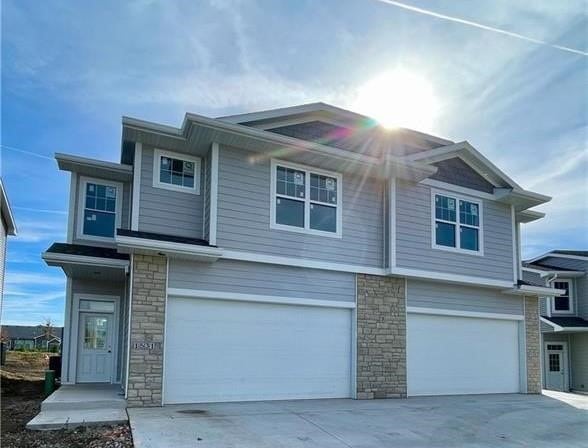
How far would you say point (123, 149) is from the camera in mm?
12914

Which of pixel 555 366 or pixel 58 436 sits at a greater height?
pixel 58 436

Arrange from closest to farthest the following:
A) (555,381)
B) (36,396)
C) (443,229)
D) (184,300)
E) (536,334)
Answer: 1. (184,300)
2. (36,396)
3. (443,229)
4. (536,334)
5. (555,381)

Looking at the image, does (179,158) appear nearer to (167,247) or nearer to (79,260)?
(167,247)

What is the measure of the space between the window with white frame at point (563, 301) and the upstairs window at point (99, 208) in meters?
20.1

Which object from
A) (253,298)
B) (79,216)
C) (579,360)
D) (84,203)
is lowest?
(579,360)

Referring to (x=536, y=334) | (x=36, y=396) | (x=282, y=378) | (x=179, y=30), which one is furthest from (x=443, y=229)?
(x=36, y=396)

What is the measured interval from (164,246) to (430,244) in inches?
272

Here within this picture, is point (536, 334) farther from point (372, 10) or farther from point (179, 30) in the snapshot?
point (179, 30)

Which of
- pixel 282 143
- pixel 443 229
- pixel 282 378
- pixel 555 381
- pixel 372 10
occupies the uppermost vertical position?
pixel 372 10

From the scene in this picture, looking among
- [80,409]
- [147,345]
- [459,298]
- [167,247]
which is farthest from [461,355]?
[80,409]

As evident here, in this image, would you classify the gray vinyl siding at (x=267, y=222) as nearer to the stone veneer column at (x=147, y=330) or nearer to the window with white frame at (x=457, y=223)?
the stone veneer column at (x=147, y=330)

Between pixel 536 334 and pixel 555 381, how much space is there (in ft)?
34.7

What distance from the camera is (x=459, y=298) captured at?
1426 centimetres

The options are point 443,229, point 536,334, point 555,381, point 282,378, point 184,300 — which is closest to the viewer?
point 184,300
